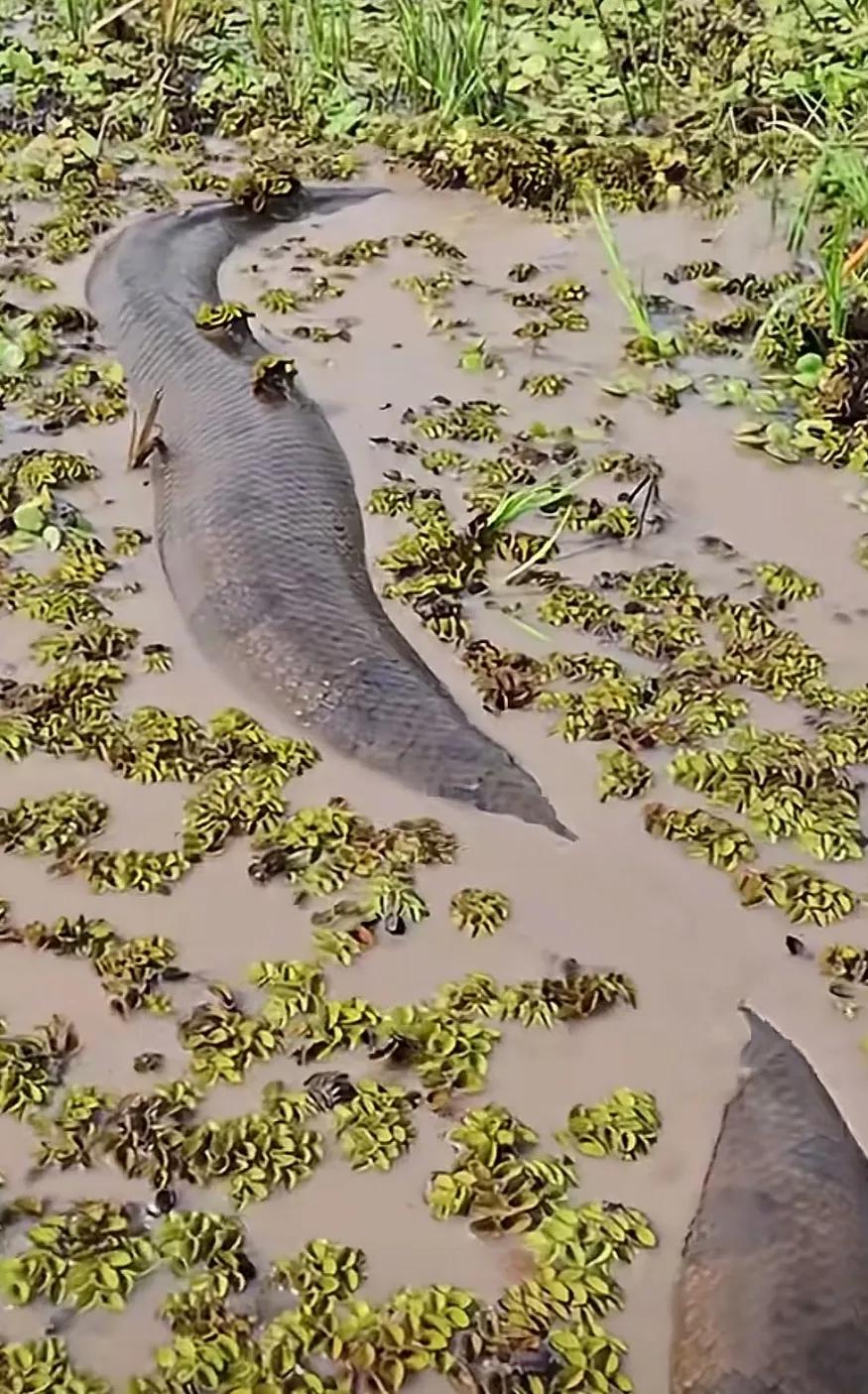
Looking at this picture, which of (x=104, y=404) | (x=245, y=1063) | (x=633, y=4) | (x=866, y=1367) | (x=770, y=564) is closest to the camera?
(x=866, y=1367)

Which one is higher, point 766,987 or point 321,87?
point 321,87

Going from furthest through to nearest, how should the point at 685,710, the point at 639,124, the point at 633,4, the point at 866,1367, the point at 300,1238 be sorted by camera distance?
1. the point at 633,4
2. the point at 639,124
3. the point at 685,710
4. the point at 300,1238
5. the point at 866,1367

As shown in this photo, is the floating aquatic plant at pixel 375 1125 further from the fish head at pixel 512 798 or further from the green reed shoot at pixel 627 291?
the green reed shoot at pixel 627 291

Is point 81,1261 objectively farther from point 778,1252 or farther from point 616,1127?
point 778,1252

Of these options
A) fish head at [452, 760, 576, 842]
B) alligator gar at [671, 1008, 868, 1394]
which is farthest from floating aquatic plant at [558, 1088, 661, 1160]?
fish head at [452, 760, 576, 842]

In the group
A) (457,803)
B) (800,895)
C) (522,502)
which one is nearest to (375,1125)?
(457,803)

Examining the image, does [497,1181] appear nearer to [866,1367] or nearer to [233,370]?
[866,1367]

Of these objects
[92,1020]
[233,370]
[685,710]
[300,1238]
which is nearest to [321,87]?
[233,370]
